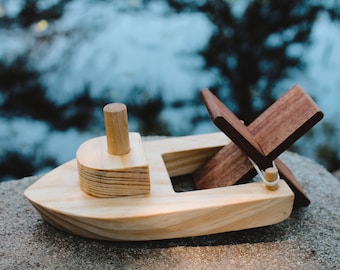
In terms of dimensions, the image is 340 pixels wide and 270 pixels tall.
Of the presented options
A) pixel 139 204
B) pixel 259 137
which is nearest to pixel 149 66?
pixel 259 137

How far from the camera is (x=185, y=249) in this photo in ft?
3.34

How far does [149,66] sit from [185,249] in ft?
4.00

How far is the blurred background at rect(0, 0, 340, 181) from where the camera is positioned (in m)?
1.88

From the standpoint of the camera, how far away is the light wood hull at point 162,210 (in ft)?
3.18

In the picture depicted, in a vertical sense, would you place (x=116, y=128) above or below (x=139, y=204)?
above

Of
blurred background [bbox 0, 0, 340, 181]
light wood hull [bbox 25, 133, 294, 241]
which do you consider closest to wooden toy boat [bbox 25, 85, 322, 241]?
light wood hull [bbox 25, 133, 294, 241]

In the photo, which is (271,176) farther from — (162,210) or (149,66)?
(149,66)

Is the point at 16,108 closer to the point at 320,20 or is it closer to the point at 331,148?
the point at 331,148

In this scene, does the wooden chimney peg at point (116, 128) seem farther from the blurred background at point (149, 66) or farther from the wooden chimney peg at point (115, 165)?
the blurred background at point (149, 66)

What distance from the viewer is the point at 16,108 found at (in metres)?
1.90

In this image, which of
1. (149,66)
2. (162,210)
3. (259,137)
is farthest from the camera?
(149,66)

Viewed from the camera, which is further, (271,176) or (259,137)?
(259,137)

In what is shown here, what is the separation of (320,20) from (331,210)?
138cm

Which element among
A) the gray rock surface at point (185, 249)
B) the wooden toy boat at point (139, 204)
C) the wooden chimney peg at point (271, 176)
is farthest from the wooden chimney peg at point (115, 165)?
the wooden chimney peg at point (271, 176)
